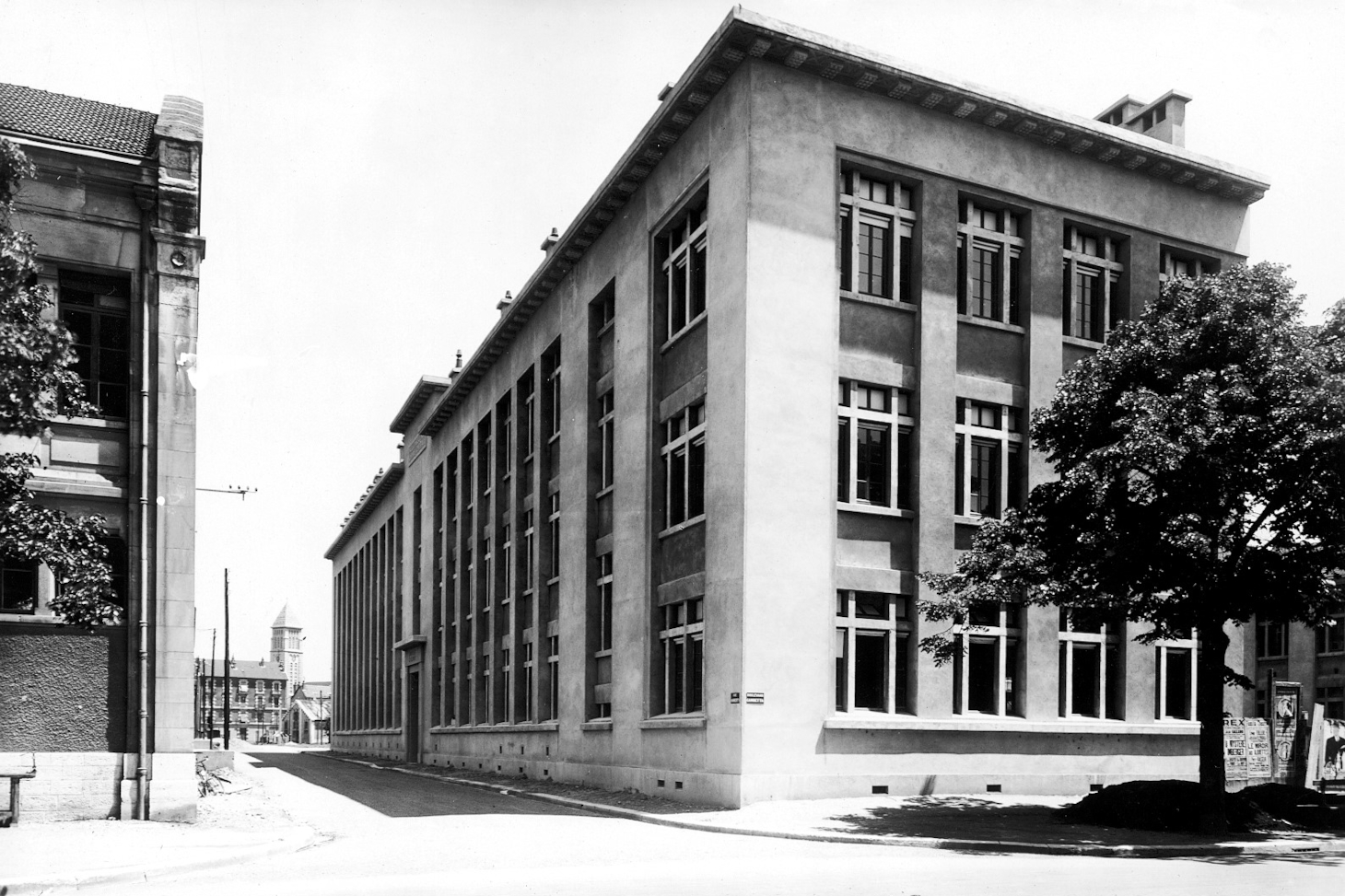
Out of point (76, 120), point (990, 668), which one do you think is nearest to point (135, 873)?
point (76, 120)

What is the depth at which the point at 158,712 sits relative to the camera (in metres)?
19.8

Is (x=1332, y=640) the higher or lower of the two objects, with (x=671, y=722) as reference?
lower

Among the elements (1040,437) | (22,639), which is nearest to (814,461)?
(1040,437)

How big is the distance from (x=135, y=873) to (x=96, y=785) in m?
6.13

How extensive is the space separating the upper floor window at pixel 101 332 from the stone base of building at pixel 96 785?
542 cm

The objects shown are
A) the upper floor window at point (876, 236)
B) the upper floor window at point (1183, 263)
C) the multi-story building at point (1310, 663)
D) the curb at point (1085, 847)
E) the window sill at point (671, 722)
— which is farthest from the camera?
the multi-story building at point (1310, 663)

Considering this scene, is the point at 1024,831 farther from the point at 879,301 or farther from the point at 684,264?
the point at 684,264

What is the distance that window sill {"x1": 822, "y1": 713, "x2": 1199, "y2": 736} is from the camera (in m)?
23.7

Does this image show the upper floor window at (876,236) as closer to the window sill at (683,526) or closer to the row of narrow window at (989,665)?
the window sill at (683,526)

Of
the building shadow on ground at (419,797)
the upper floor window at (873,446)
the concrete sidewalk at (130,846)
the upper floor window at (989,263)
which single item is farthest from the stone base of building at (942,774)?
the upper floor window at (989,263)

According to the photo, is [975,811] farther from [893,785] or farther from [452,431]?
[452,431]

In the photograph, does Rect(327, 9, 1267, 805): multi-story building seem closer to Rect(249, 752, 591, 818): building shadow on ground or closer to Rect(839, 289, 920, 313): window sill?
Rect(839, 289, 920, 313): window sill

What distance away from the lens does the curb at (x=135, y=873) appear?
12.9 meters

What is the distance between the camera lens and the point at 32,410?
15141mm
